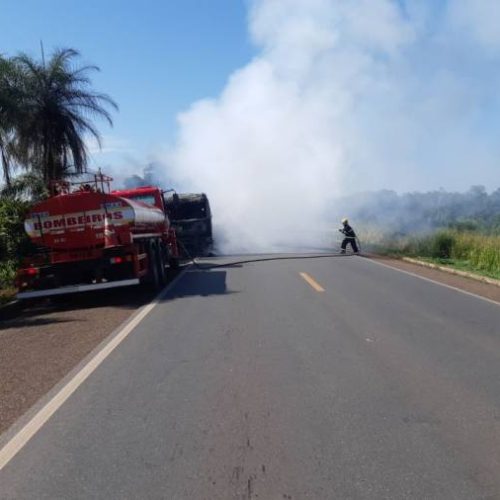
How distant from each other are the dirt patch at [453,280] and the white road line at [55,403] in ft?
24.3

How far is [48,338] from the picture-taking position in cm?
901

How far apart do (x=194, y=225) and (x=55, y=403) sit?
21.4 meters

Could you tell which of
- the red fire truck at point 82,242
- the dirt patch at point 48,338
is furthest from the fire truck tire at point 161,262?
the red fire truck at point 82,242

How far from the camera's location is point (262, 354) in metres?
7.43

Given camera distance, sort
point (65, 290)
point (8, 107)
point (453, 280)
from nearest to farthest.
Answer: point (65, 290) → point (453, 280) → point (8, 107)

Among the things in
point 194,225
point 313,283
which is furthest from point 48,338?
point 194,225

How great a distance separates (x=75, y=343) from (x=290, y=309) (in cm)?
374

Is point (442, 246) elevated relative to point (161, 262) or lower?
lower

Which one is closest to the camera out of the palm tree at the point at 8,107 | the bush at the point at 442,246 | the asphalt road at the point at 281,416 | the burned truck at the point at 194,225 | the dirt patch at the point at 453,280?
the asphalt road at the point at 281,416

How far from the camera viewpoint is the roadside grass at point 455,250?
60.0 ft

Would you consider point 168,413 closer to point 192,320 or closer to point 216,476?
point 216,476

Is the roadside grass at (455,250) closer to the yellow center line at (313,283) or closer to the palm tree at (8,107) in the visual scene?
the yellow center line at (313,283)

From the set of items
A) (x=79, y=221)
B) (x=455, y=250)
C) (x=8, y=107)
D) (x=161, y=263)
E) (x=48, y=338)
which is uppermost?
(x=8, y=107)

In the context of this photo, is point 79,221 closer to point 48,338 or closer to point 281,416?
point 48,338
